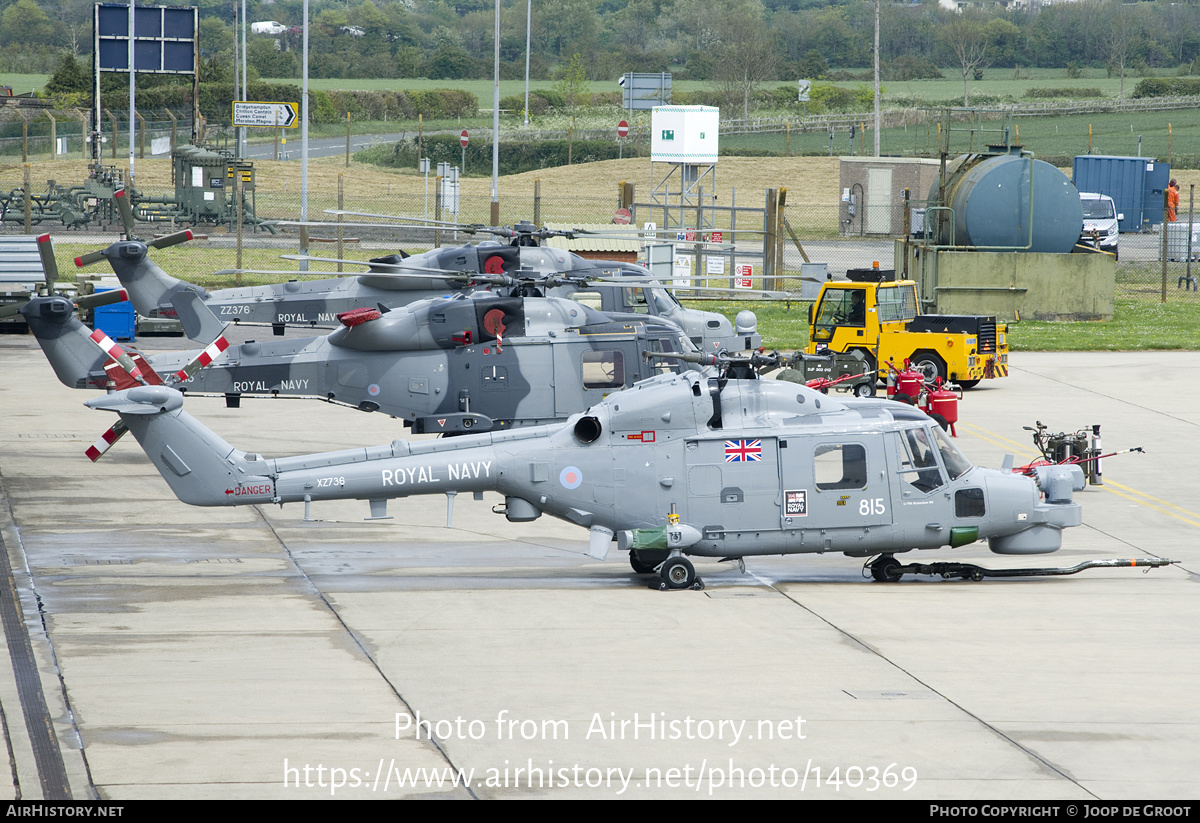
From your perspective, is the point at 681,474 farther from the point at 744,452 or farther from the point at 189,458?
the point at 189,458

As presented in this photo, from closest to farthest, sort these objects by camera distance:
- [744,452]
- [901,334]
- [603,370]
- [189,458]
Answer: [189,458] < [744,452] < [603,370] < [901,334]

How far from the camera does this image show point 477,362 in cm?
1953

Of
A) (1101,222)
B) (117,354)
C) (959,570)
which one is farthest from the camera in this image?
(1101,222)

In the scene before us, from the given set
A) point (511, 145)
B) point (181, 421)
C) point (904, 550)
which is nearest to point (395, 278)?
point (181, 421)

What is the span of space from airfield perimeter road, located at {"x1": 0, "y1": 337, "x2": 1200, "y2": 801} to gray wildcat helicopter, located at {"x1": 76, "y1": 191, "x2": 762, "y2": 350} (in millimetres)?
4507

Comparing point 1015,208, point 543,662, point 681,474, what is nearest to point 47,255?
point 681,474

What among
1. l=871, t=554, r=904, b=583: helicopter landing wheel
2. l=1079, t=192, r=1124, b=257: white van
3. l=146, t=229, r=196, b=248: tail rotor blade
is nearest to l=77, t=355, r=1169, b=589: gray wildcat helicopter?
l=871, t=554, r=904, b=583: helicopter landing wheel

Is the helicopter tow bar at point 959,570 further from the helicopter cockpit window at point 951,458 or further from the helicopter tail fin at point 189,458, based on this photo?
the helicopter tail fin at point 189,458

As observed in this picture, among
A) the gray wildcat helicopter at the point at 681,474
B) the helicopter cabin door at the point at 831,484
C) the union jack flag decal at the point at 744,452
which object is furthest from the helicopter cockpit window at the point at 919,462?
the union jack flag decal at the point at 744,452

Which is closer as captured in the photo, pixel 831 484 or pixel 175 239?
pixel 831 484

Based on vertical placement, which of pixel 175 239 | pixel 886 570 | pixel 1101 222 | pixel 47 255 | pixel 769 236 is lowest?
pixel 886 570

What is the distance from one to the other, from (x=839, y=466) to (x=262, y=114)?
5060cm

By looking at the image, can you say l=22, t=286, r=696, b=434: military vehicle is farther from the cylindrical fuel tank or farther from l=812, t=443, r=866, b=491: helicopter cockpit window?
the cylindrical fuel tank

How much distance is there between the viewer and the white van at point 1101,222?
164 ft
